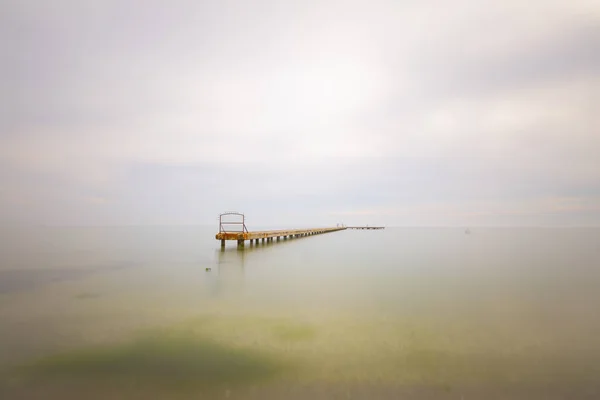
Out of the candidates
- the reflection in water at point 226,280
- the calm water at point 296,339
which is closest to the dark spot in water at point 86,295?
the calm water at point 296,339

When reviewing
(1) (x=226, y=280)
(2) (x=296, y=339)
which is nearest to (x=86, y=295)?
(1) (x=226, y=280)

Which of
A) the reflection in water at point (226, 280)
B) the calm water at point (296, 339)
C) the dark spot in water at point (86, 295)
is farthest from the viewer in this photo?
the reflection in water at point (226, 280)

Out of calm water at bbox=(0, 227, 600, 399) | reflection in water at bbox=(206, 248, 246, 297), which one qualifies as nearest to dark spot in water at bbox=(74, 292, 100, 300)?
calm water at bbox=(0, 227, 600, 399)

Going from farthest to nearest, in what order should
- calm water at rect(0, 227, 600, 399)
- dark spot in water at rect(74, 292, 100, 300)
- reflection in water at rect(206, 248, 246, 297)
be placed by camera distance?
reflection in water at rect(206, 248, 246, 297) < dark spot in water at rect(74, 292, 100, 300) < calm water at rect(0, 227, 600, 399)

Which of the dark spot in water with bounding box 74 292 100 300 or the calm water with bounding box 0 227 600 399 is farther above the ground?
the dark spot in water with bounding box 74 292 100 300

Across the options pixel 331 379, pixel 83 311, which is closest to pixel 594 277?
pixel 331 379

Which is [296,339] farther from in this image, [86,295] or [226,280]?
[86,295]

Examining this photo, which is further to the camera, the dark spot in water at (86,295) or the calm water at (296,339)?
the dark spot in water at (86,295)

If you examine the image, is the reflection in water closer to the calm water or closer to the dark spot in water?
the calm water

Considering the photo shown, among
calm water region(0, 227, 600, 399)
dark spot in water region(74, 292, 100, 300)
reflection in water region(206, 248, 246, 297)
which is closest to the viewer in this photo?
calm water region(0, 227, 600, 399)

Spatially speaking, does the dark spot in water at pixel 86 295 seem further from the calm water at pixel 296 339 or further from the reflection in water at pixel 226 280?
the reflection in water at pixel 226 280

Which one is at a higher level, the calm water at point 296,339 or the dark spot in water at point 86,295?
the dark spot in water at point 86,295

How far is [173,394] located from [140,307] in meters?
6.64

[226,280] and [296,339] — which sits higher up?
[226,280]
